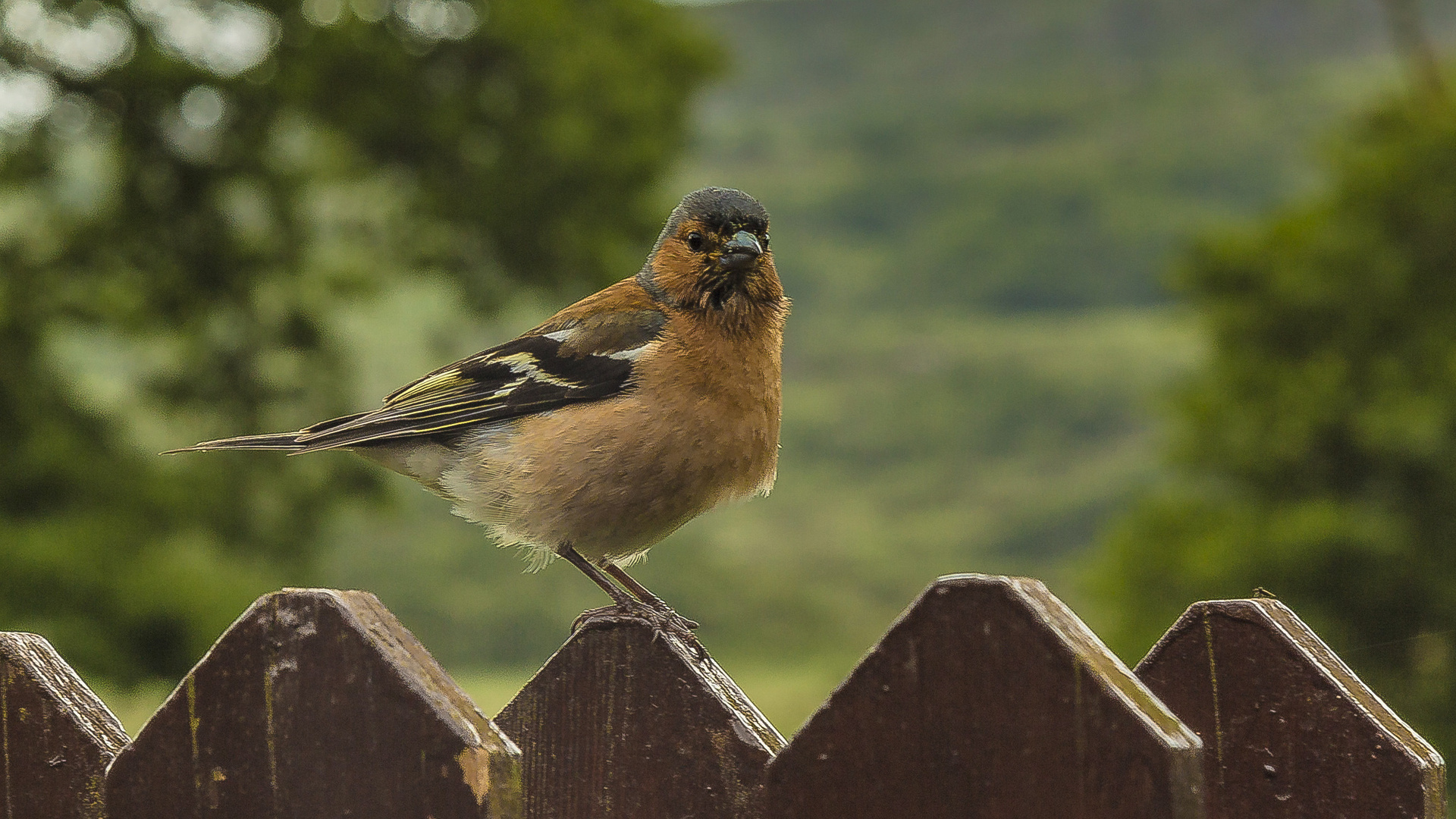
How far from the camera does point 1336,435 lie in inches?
492

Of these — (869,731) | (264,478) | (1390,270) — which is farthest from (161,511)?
(869,731)

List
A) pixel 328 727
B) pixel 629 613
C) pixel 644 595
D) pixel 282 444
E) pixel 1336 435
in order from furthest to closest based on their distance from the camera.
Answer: pixel 1336 435 → pixel 282 444 → pixel 644 595 → pixel 629 613 → pixel 328 727

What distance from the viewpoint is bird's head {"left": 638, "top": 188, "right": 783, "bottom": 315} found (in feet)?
11.6

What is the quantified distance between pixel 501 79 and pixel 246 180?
2.87 m

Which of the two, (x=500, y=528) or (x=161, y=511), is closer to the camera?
(x=500, y=528)

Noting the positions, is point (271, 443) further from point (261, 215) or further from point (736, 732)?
point (261, 215)

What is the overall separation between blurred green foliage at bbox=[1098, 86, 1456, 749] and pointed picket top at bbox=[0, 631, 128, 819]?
1089 cm

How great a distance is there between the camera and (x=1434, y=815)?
7.13ft

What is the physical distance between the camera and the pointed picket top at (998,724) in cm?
167

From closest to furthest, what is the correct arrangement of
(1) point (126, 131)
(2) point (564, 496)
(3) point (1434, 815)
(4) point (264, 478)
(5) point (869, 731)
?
(5) point (869, 731) → (3) point (1434, 815) → (2) point (564, 496) → (1) point (126, 131) → (4) point (264, 478)

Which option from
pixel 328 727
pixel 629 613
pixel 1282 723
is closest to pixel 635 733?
pixel 629 613

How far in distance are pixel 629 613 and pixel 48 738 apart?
99cm

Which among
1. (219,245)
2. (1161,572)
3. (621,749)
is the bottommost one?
(621,749)

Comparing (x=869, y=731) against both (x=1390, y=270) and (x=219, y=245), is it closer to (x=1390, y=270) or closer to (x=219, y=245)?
(x=1390, y=270)
